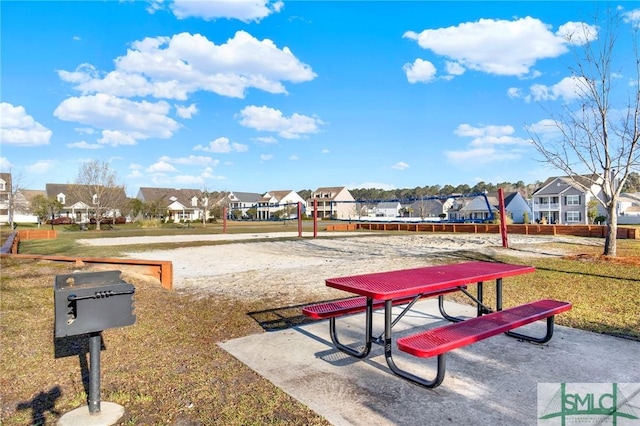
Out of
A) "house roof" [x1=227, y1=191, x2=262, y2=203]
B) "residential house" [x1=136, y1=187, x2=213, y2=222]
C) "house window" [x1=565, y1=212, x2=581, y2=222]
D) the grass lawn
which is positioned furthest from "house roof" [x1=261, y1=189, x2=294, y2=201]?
the grass lawn

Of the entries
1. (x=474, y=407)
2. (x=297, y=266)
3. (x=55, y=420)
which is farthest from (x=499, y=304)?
(x=297, y=266)

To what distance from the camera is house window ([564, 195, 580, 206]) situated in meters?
55.9

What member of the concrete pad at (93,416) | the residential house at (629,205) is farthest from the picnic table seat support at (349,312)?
the residential house at (629,205)

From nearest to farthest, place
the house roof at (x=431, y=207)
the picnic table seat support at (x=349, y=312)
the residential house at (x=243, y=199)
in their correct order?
the picnic table seat support at (x=349, y=312)
the house roof at (x=431, y=207)
the residential house at (x=243, y=199)

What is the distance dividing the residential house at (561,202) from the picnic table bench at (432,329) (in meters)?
57.1

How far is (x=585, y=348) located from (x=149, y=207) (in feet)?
205

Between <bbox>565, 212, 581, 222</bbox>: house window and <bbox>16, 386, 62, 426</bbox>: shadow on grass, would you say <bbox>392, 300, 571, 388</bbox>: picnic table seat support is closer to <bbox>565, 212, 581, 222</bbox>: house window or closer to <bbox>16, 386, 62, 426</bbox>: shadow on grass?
<bbox>16, 386, 62, 426</bbox>: shadow on grass

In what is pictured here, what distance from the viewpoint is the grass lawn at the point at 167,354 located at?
2906 millimetres

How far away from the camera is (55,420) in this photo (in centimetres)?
280

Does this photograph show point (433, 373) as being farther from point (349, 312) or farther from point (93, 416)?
point (93, 416)

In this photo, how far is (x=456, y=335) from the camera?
3145 millimetres

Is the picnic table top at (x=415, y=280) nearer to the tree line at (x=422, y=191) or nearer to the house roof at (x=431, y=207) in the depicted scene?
the house roof at (x=431, y=207)

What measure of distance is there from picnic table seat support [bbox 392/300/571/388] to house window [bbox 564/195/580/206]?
6133 centimetres
